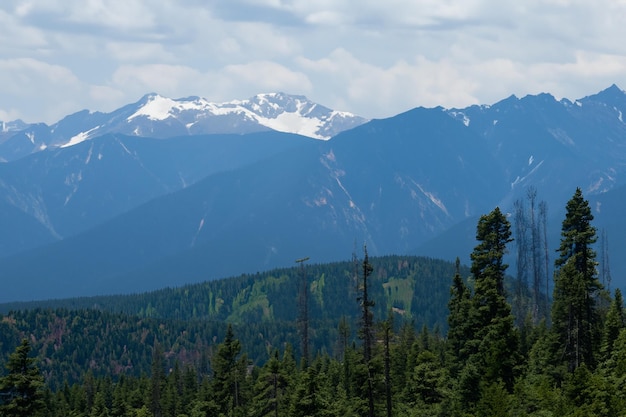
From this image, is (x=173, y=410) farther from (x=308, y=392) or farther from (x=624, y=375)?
(x=624, y=375)

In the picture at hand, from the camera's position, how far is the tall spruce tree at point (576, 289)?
73.6 m

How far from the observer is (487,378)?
7256 cm

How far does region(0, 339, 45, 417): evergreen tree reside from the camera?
66.8 meters

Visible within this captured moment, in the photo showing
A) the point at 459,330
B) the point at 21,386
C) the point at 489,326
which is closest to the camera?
the point at 21,386

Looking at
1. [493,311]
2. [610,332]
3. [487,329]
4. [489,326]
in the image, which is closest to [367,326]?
[489,326]

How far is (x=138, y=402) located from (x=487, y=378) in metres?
72.0

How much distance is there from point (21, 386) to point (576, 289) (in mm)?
40978

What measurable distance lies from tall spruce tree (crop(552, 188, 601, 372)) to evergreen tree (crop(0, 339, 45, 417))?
3935cm

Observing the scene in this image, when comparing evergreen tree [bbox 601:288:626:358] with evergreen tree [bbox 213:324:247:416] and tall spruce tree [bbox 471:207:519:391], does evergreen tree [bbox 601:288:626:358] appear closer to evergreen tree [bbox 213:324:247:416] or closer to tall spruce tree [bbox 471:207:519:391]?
tall spruce tree [bbox 471:207:519:391]

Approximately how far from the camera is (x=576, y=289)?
73000 mm

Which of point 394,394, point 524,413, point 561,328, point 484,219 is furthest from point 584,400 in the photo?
point 394,394

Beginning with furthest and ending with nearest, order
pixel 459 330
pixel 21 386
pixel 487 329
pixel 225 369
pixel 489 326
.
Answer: pixel 225 369, pixel 459 330, pixel 487 329, pixel 489 326, pixel 21 386

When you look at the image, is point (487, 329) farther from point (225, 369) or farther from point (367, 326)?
point (225, 369)

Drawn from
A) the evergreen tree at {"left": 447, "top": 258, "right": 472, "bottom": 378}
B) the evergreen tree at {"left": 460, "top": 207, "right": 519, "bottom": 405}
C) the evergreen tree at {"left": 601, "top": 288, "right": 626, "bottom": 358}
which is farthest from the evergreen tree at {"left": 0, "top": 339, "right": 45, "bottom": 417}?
the evergreen tree at {"left": 601, "top": 288, "right": 626, "bottom": 358}
